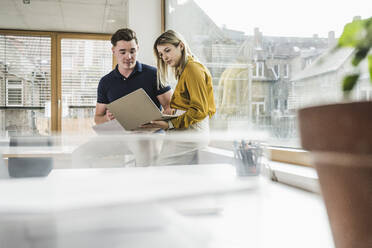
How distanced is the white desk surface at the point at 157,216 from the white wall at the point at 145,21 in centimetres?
283

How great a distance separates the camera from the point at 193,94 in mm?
1775

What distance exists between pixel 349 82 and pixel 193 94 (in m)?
1.50

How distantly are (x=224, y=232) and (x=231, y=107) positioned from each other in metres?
1.60

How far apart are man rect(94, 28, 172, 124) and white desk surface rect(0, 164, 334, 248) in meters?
1.72

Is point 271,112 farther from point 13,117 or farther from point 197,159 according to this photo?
point 13,117

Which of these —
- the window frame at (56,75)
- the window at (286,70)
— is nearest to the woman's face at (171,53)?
the window at (286,70)

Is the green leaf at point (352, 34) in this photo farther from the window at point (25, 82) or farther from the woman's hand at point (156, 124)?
the window at point (25, 82)

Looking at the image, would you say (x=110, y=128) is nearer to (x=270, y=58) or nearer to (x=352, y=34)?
(x=270, y=58)

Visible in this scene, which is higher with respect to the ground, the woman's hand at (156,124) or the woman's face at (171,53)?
the woman's face at (171,53)

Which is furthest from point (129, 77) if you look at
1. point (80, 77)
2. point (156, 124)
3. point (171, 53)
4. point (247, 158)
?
point (80, 77)

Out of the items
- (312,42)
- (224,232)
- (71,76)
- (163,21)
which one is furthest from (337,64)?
(71,76)

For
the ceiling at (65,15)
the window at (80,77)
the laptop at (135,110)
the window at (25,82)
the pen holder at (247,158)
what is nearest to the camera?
the pen holder at (247,158)

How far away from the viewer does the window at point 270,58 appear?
4.38ft

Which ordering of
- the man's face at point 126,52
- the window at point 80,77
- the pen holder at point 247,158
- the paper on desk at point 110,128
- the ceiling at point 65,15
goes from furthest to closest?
the window at point 80,77
the ceiling at point 65,15
the man's face at point 126,52
the paper on desk at point 110,128
the pen holder at point 247,158
